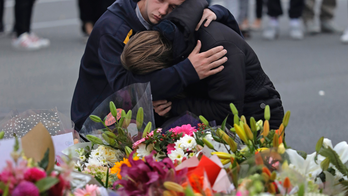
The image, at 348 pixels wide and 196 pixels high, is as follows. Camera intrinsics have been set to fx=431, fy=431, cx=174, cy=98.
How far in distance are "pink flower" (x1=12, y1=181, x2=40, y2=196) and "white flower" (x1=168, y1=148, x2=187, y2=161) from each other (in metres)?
0.51

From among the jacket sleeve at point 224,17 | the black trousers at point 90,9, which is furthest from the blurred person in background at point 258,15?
the jacket sleeve at point 224,17

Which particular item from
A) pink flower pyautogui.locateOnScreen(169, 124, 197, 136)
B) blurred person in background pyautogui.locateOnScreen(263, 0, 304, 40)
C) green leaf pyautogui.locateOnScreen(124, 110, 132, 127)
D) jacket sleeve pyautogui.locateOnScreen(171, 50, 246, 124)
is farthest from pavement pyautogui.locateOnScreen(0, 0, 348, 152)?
green leaf pyautogui.locateOnScreen(124, 110, 132, 127)

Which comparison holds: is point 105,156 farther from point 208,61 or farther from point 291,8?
point 291,8

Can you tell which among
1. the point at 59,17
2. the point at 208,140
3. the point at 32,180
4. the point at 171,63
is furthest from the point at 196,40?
the point at 59,17

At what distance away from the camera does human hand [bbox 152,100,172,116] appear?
1851mm

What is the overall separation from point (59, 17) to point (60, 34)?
4.76 feet

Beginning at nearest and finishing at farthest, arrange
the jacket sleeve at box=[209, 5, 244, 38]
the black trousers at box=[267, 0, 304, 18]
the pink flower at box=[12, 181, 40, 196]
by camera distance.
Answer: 1. the pink flower at box=[12, 181, 40, 196]
2. the jacket sleeve at box=[209, 5, 244, 38]
3. the black trousers at box=[267, 0, 304, 18]

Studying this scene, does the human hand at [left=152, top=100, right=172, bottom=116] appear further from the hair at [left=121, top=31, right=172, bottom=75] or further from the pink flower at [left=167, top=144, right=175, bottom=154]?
the pink flower at [left=167, top=144, right=175, bottom=154]

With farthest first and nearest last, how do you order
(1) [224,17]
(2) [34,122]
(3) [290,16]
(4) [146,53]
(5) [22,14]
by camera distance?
(3) [290,16], (5) [22,14], (1) [224,17], (4) [146,53], (2) [34,122]

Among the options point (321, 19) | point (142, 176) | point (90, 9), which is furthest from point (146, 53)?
point (321, 19)

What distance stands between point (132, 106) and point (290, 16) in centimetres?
575

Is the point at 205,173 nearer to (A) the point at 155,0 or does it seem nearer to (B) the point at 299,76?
(A) the point at 155,0

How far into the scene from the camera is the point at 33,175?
2.62 feet

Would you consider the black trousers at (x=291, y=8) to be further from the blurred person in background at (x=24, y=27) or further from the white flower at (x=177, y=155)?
the white flower at (x=177, y=155)
